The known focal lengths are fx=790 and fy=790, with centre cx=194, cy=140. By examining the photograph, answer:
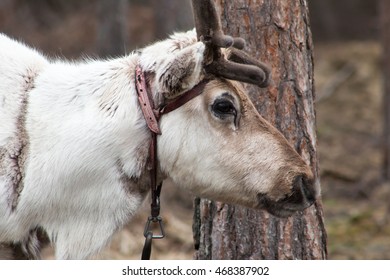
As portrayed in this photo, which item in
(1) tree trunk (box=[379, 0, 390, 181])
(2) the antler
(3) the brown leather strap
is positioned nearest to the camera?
(2) the antler

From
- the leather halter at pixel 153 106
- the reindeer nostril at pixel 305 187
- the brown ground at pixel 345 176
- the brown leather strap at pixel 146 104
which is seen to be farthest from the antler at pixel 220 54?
the brown ground at pixel 345 176

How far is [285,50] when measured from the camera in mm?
5176

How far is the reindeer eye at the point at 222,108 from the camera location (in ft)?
14.2

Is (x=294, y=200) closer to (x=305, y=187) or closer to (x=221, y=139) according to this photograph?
(x=305, y=187)

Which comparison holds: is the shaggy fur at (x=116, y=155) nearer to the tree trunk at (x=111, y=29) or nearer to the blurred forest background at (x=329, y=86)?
the blurred forest background at (x=329, y=86)

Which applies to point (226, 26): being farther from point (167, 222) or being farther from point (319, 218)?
point (167, 222)

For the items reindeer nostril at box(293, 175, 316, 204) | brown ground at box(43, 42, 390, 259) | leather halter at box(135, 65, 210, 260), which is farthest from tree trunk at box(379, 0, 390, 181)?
leather halter at box(135, 65, 210, 260)

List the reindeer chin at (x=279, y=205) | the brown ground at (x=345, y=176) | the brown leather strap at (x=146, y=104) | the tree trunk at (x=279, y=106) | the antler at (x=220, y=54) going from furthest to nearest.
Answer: the brown ground at (x=345, y=176), the tree trunk at (x=279, y=106), the reindeer chin at (x=279, y=205), the brown leather strap at (x=146, y=104), the antler at (x=220, y=54)

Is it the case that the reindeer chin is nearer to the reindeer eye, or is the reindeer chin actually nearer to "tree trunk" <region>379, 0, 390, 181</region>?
the reindeer eye

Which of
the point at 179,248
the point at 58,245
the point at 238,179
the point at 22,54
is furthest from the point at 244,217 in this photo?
the point at 179,248

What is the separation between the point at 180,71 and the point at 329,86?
46.8 ft

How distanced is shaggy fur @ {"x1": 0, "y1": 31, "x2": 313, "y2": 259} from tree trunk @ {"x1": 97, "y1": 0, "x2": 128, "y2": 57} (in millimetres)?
8497

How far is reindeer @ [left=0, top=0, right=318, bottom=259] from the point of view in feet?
14.1

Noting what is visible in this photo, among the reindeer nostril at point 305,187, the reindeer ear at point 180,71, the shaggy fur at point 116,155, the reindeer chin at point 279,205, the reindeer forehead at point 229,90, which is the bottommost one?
the reindeer chin at point 279,205
